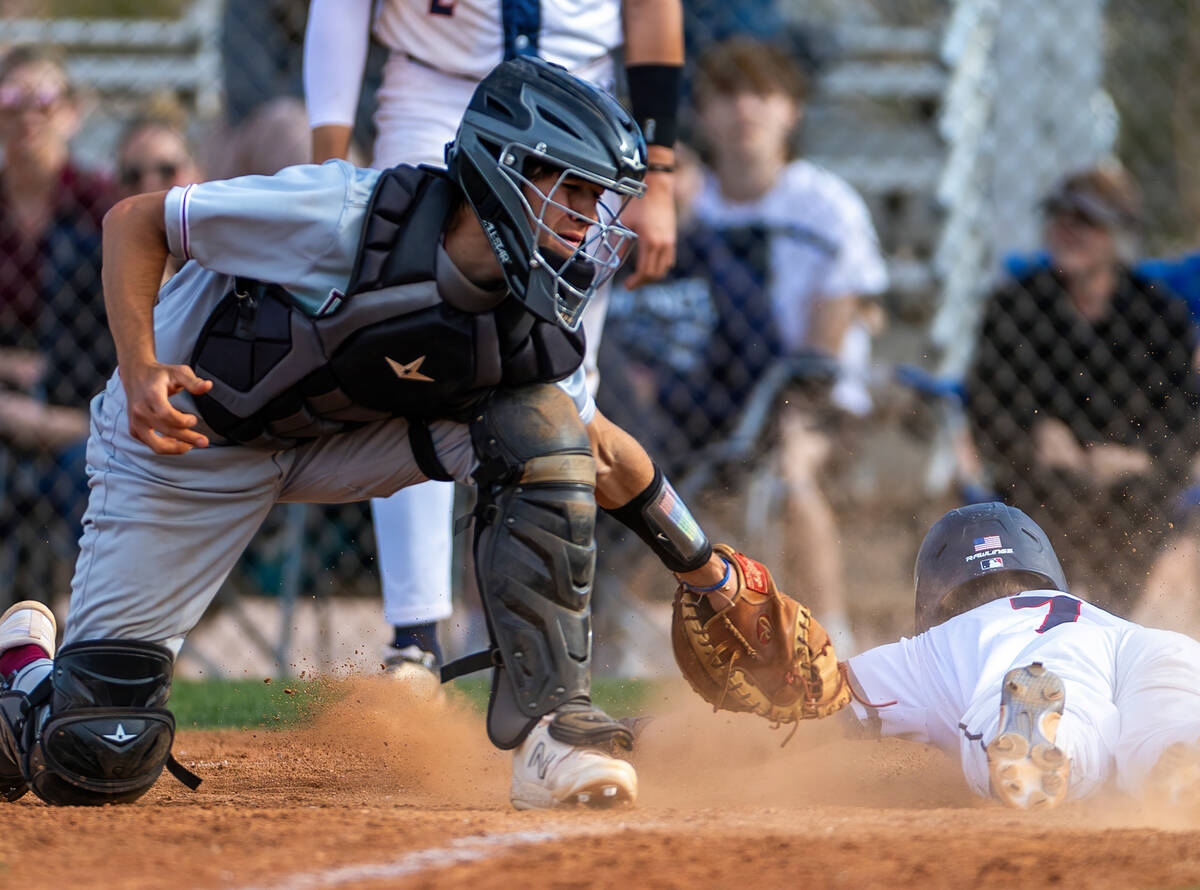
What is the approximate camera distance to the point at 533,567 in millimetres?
2990

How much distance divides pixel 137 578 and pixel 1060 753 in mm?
1927

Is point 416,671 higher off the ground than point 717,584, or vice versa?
point 717,584

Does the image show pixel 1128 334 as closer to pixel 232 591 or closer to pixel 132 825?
pixel 232 591

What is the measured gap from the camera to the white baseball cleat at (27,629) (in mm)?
3490

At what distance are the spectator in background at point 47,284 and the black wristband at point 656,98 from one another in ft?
9.18

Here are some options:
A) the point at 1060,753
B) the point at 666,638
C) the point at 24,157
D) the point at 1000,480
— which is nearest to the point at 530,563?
the point at 1060,753

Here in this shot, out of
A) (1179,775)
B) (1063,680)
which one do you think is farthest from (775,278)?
(1179,775)

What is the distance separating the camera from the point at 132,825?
270cm

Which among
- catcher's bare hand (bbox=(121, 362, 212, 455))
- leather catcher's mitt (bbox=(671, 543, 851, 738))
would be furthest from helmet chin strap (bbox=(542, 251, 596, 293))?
leather catcher's mitt (bbox=(671, 543, 851, 738))

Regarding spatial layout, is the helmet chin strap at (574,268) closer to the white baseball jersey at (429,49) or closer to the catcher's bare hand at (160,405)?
the catcher's bare hand at (160,405)

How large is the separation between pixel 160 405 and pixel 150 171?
11.4 feet

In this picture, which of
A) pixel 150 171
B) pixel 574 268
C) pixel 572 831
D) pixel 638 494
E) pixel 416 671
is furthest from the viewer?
pixel 150 171

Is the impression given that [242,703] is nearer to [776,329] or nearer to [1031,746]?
[776,329]

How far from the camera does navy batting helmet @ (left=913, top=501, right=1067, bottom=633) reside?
12.2 ft
